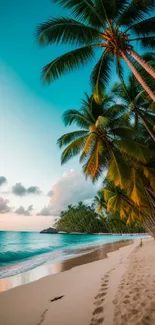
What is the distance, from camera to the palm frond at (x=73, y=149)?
10016 mm

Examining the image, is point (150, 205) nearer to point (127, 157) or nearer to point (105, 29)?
point (127, 157)

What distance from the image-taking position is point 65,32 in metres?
6.48

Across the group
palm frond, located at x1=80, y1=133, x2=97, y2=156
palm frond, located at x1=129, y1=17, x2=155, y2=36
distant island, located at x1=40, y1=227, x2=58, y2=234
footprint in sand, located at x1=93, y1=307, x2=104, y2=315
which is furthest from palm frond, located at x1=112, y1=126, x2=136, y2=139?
distant island, located at x1=40, y1=227, x2=58, y2=234

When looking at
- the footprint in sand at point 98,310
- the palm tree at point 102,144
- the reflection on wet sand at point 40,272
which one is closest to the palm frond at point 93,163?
the palm tree at point 102,144

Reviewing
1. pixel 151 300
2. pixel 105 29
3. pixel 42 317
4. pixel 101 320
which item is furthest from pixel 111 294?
pixel 105 29

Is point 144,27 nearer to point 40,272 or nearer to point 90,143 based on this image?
point 90,143

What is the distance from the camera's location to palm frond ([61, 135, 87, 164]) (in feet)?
32.9

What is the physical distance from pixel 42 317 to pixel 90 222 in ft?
313

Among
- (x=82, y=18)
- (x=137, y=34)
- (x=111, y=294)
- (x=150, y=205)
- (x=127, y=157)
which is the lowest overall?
(x=111, y=294)

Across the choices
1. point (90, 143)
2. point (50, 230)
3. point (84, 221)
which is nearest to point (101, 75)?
point (90, 143)

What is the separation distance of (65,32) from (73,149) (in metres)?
5.33

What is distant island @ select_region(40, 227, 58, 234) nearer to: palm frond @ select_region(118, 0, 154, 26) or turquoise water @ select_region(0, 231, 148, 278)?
turquoise water @ select_region(0, 231, 148, 278)

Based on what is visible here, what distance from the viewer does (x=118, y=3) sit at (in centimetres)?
643

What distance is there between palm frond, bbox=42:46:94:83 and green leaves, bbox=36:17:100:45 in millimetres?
341
